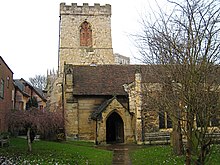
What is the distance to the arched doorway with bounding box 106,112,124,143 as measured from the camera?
98.3ft

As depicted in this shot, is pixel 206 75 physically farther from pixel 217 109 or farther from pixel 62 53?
pixel 62 53

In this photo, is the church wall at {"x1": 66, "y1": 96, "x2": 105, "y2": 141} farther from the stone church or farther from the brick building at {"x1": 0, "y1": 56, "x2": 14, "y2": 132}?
the brick building at {"x1": 0, "y1": 56, "x2": 14, "y2": 132}

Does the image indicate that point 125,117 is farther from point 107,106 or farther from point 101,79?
point 101,79

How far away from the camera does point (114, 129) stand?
3150cm

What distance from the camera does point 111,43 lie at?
44.8 m

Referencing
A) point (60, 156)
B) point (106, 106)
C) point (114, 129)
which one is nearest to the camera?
point (60, 156)

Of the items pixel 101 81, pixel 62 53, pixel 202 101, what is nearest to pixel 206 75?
pixel 202 101

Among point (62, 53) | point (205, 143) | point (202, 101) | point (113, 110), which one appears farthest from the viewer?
point (62, 53)

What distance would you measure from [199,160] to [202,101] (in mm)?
1474

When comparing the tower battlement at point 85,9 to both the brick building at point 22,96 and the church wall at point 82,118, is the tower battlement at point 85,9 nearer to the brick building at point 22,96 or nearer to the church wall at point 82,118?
the brick building at point 22,96

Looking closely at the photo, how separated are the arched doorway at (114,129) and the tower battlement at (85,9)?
65.7 feet

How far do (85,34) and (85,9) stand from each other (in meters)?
3.73

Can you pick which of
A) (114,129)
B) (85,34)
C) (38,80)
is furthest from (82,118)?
(38,80)

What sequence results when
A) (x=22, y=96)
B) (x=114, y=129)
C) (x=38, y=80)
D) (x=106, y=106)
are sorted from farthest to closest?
(x=38, y=80)
(x=22, y=96)
(x=114, y=129)
(x=106, y=106)
